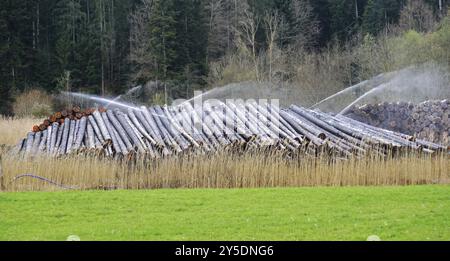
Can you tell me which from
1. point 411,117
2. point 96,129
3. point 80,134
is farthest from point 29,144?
point 411,117

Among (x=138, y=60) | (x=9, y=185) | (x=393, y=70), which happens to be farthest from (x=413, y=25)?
(x=9, y=185)

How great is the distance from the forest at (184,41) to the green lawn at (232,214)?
27.6 m

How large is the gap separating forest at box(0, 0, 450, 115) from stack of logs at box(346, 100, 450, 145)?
15.8 m

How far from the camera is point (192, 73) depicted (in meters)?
47.6

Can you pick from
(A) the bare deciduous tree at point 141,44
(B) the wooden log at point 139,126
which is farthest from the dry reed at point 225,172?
(A) the bare deciduous tree at point 141,44

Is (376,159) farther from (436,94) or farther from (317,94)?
(317,94)

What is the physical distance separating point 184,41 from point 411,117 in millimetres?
29489

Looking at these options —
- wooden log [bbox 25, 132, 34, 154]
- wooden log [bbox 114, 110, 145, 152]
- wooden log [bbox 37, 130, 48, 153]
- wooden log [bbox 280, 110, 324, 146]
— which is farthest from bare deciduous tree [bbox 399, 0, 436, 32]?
wooden log [bbox 25, 132, 34, 154]

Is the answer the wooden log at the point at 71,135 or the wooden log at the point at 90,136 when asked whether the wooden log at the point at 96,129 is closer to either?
the wooden log at the point at 90,136

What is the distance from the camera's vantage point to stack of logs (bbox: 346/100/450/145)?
2094 centimetres

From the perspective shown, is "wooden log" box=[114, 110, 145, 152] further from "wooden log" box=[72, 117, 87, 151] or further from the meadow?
the meadow

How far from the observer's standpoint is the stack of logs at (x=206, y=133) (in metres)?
14.5

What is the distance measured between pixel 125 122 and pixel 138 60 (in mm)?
30863

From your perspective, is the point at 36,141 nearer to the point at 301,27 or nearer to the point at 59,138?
the point at 59,138
